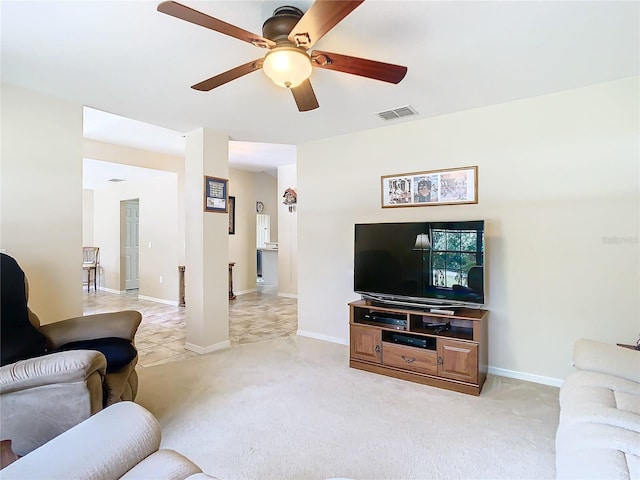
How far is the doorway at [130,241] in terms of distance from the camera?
286 inches

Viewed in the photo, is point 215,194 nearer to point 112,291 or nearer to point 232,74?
point 232,74

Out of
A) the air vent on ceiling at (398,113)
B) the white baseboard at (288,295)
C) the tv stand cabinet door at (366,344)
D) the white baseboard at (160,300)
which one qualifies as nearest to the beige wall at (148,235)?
the white baseboard at (160,300)

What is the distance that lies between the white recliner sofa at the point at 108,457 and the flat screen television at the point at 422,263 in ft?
7.46

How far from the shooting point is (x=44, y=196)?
105 inches

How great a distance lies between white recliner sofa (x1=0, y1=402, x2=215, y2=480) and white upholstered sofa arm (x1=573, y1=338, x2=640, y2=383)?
2003mm

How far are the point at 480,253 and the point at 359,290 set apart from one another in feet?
3.78

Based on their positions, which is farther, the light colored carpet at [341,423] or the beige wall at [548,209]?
the beige wall at [548,209]

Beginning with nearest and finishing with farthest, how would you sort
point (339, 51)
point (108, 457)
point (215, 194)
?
point (108, 457) → point (339, 51) → point (215, 194)

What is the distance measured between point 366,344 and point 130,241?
6.46m

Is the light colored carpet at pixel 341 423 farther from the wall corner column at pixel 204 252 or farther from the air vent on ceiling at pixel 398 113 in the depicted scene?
the air vent on ceiling at pixel 398 113

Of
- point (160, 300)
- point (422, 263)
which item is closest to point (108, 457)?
point (422, 263)

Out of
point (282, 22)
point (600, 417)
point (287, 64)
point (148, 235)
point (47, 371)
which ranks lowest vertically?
point (600, 417)

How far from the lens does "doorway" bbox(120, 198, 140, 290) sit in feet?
23.9

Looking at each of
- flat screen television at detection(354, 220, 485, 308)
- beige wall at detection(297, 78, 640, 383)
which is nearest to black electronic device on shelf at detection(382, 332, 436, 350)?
flat screen television at detection(354, 220, 485, 308)
